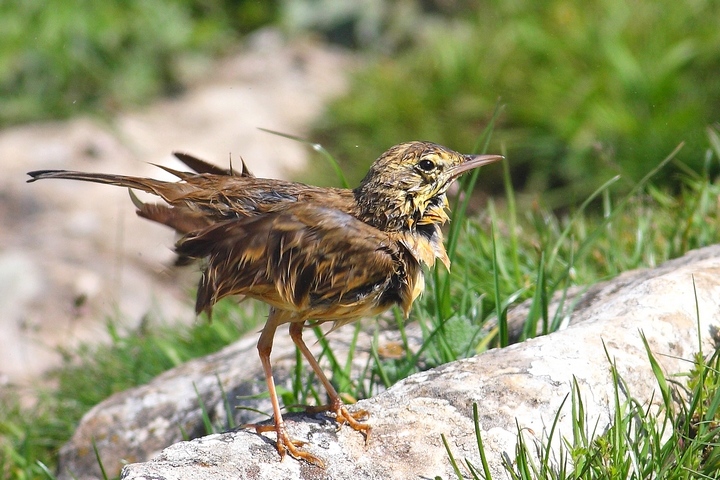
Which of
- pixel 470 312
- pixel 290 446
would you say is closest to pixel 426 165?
pixel 470 312

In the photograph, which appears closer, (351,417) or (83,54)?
(351,417)

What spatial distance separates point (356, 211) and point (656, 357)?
45.2 inches

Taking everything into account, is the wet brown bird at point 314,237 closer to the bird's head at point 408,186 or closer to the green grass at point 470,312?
the bird's head at point 408,186

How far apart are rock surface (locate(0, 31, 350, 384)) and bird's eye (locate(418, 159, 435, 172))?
286 cm

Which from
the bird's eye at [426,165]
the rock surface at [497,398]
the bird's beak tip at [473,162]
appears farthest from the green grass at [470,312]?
the bird's eye at [426,165]

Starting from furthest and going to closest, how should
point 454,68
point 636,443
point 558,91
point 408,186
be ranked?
point 454,68, point 558,91, point 408,186, point 636,443

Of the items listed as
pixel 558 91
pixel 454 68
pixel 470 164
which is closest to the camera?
pixel 470 164

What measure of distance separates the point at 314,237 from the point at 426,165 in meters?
0.53

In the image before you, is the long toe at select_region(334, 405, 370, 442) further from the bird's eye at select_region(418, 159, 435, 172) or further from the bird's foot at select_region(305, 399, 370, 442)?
the bird's eye at select_region(418, 159, 435, 172)

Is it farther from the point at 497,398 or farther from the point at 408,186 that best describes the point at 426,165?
the point at 497,398

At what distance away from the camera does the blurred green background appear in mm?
7402

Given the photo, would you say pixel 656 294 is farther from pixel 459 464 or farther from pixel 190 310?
pixel 190 310

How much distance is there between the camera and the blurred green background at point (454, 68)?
24.3ft

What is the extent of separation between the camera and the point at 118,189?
861cm
